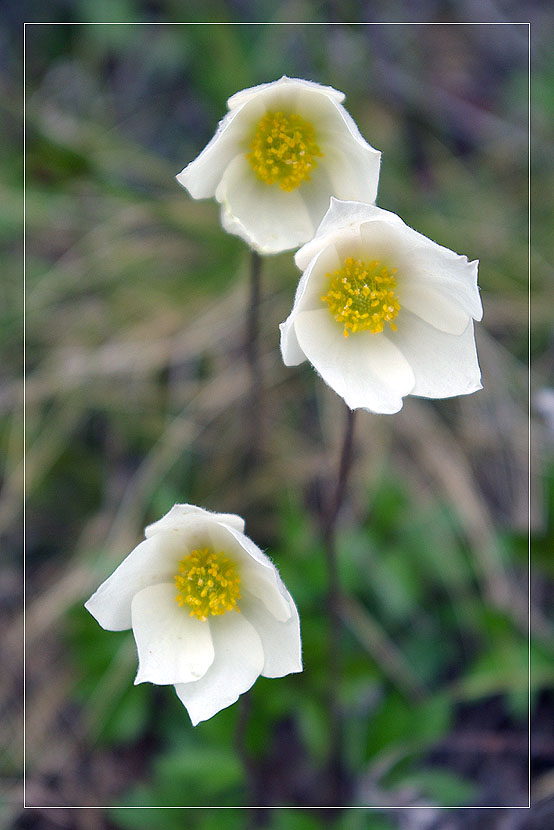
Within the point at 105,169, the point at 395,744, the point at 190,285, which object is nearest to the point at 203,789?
the point at 395,744

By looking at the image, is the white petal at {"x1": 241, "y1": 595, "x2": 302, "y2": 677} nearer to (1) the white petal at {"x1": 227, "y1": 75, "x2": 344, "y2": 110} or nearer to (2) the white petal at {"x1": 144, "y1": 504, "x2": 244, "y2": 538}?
(2) the white petal at {"x1": 144, "y1": 504, "x2": 244, "y2": 538}

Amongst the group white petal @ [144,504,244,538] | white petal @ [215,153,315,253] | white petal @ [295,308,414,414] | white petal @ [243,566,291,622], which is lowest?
white petal @ [243,566,291,622]

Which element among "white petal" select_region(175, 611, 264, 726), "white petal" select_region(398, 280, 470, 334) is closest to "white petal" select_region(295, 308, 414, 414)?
"white petal" select_region(398, 280, 470, 334)

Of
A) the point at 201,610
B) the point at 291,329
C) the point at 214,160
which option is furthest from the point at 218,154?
the point at 201,610

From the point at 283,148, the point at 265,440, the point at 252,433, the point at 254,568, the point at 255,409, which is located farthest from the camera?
the point at 265,440

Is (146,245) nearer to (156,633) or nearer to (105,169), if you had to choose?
(105,169)

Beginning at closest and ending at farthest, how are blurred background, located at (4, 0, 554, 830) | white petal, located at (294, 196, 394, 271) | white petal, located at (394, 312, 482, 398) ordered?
white petal, located at (294, 196, 394, 271) < white petal, located at (394, 312, 482, 398) < blurred background, located at (4, 0, 554, 830)

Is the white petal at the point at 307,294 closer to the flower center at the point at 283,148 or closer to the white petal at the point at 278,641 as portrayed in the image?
the flower center at the point at 283,148

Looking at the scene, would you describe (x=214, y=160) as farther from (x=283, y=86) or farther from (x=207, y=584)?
(x=207, y=584)
